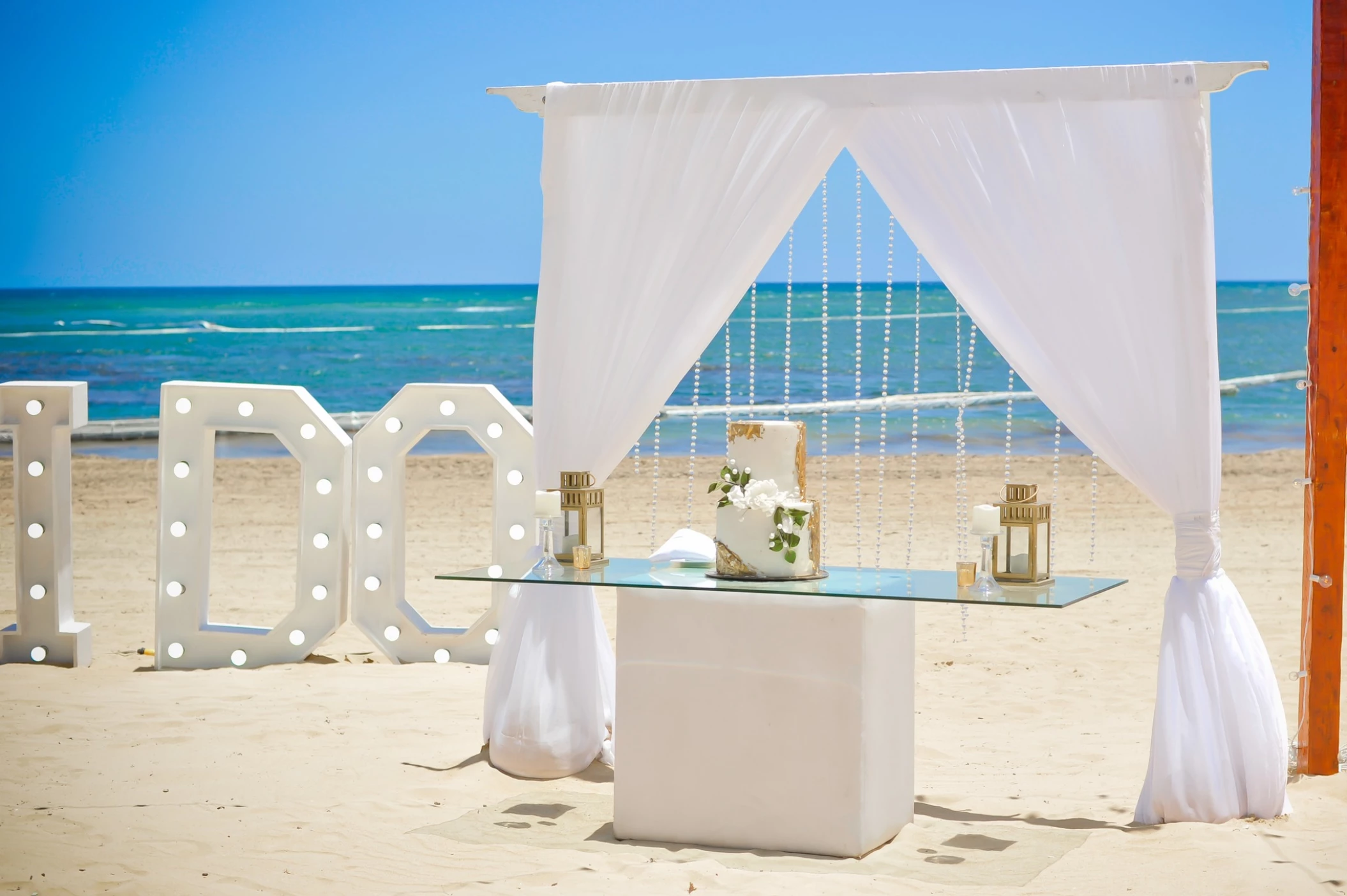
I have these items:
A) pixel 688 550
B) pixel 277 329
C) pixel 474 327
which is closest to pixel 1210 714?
pixel 688 550

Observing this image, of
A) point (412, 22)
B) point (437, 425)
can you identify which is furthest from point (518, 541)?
point (412, 22)

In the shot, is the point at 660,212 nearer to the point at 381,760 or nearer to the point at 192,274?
the point at 381,760

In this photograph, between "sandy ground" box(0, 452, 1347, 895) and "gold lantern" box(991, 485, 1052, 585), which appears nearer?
"sandy ground" box(0, 452, 1347, 895)

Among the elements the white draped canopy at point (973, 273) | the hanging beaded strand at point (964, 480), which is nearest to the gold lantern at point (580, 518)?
the white draped canopy at point (973, 273)

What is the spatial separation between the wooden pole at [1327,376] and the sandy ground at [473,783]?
338mm

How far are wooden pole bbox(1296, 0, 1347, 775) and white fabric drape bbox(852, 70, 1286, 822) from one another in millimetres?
412

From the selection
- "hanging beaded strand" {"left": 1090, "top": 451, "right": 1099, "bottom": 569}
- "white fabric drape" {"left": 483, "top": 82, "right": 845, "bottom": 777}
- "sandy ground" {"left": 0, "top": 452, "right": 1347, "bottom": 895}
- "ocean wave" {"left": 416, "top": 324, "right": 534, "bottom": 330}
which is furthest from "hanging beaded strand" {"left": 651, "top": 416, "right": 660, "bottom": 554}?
"ocean wave" {"left": 416, "top": 324, "right": 534, "bottom": 330}

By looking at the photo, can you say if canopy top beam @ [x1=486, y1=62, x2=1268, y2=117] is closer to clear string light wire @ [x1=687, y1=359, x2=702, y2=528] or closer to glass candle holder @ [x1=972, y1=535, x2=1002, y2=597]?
clear string light wire @ [x1=687, y1=359, x2=702, y2=528]

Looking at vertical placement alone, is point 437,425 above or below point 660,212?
below

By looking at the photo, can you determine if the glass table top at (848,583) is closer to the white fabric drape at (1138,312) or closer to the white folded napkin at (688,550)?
the white folded napkin at (688,550)

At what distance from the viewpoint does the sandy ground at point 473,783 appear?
3.51 meters

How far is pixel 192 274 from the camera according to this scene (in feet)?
112

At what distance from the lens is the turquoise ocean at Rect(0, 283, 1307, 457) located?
16828 mm

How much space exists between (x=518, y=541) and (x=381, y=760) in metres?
1.32
